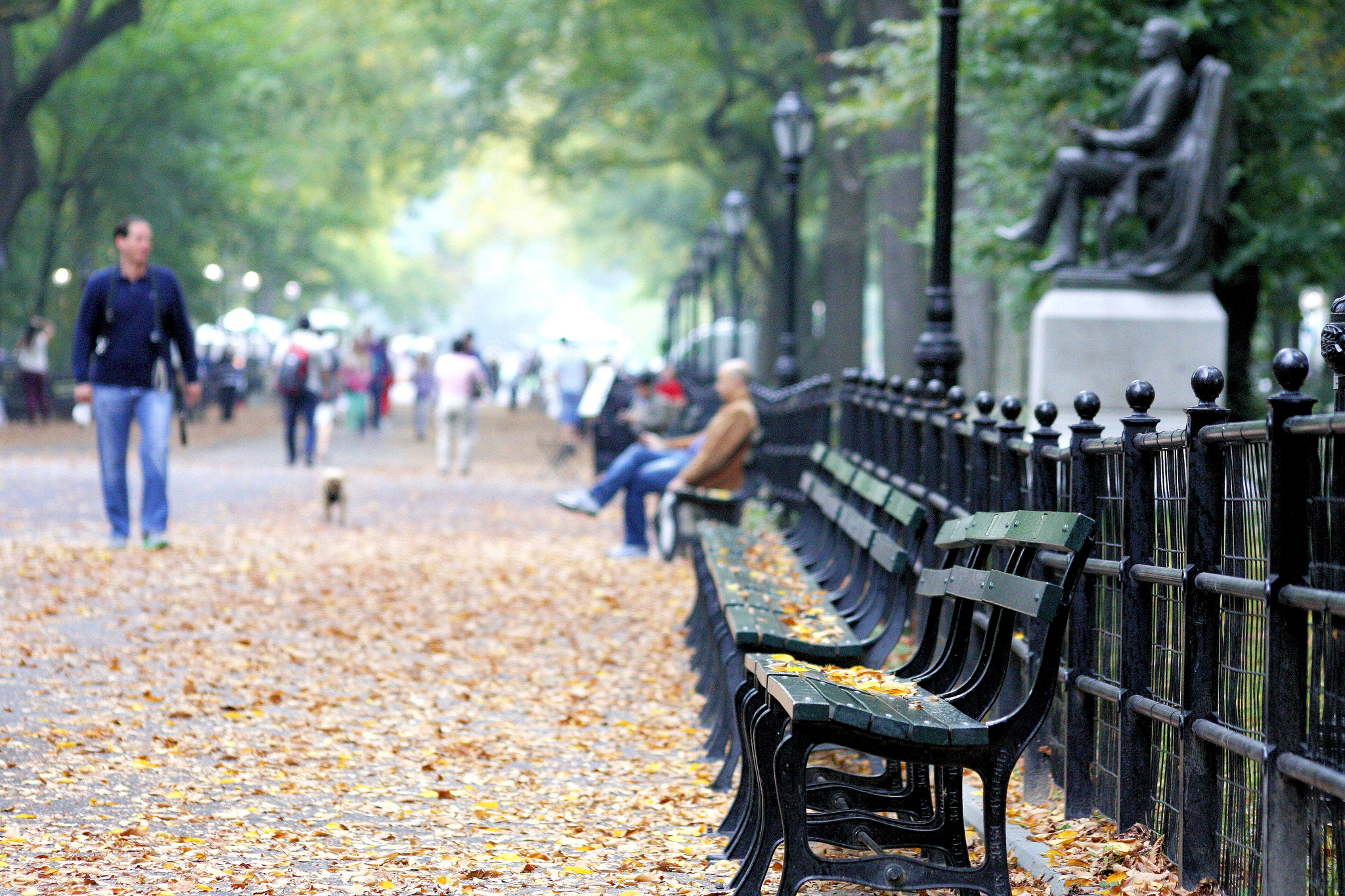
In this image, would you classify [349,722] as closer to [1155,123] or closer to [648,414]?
[1155,123]

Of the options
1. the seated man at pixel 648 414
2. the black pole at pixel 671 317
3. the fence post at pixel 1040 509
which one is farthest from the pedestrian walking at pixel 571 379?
the fence post at pixel 1040 509

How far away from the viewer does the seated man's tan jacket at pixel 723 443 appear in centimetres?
1217

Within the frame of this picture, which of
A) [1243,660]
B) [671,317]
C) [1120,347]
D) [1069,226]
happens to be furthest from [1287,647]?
[671,317]

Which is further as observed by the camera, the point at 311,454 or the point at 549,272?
the point at 549,272

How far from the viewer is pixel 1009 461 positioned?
6.24 metres

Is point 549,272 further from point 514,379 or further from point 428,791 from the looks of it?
point 428,791

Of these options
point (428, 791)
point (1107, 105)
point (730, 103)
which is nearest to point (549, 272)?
point (730, 103)

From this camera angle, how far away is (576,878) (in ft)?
16.1

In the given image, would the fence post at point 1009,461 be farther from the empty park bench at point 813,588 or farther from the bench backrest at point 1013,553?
the bench backrest at point 1013,553

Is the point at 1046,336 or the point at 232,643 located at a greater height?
the point at 1046,336

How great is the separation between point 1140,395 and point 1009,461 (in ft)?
5.14

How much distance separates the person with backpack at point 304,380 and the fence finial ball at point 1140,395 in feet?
61.2

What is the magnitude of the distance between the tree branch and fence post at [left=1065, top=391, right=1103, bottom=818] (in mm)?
23845

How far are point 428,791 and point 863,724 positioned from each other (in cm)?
234
